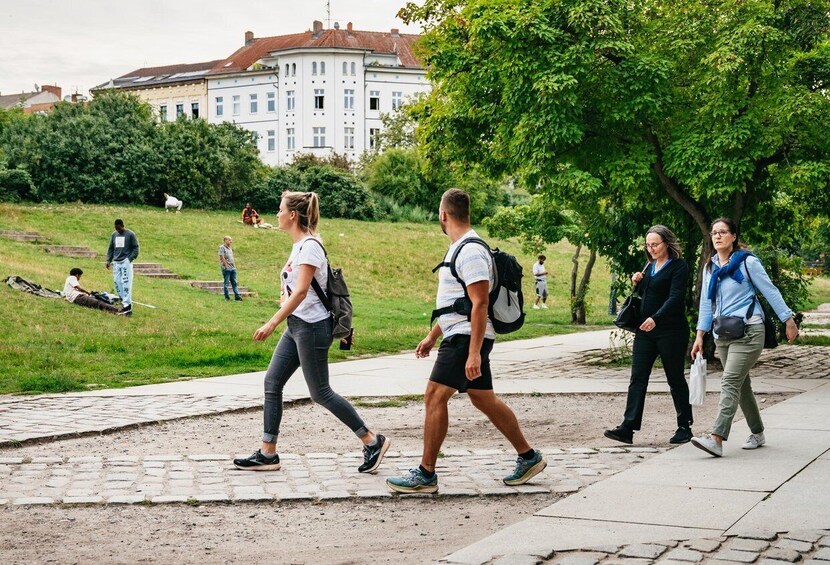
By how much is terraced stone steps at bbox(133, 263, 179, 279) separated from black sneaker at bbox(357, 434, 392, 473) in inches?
978

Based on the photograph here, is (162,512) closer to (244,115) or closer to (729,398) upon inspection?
(729,398)

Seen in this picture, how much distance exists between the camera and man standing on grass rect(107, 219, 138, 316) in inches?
879

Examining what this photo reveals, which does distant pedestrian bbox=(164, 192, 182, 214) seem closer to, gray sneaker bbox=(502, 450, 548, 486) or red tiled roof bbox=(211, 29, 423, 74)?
gray sneaker bbox=(502, 450, 548, 486)

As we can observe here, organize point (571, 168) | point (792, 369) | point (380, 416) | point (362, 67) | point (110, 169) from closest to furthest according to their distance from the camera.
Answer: point (380, 416) < point (571, 168) < point (792, 369) < point (110, 169) < point (362, 67)

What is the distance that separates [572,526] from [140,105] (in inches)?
2005

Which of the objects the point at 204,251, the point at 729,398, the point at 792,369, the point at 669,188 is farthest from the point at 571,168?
the point at 204,251

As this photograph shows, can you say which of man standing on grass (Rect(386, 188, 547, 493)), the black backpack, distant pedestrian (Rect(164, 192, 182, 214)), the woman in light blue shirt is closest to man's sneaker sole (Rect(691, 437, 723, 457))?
the woman in light blue shirt

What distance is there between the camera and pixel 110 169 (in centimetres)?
4884

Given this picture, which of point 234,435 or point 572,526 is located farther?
point 234,435

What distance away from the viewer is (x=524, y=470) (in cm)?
715

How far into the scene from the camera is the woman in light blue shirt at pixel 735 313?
8.10 metres

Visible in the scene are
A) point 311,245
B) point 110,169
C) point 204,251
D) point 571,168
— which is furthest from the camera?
point 110,169

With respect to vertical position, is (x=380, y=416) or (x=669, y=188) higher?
(x=669, y=188)

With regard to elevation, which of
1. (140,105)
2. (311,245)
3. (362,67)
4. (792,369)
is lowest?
(792,369)
